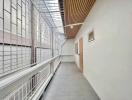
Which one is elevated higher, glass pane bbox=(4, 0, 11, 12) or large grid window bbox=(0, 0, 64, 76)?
glass pane bbox=(4, 0, 11, 12)

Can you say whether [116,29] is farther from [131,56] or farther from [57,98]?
[57,98]

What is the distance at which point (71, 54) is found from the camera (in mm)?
12648

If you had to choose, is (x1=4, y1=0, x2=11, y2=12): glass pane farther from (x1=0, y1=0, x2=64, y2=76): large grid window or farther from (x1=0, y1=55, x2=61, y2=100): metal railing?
(x1=0, y1=55, x2=61, y2=100): metal railing

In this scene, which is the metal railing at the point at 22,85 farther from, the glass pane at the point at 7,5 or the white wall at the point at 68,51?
the white wall at the point at 68,51

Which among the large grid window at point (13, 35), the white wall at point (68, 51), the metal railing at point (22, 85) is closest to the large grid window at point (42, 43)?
the metal railing at point (22, 85)

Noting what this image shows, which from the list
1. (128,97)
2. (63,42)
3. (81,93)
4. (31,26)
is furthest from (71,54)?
(128,97)

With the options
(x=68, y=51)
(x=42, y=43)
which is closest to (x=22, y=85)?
(x=42, y=43)

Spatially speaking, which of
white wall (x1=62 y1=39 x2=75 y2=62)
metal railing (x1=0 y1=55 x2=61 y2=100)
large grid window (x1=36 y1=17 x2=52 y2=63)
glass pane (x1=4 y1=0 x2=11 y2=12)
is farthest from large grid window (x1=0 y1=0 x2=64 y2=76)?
white wall (x1=62 y1=39 x2=75 y2=62)

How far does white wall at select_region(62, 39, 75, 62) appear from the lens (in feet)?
41.1

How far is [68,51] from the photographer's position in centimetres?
1254

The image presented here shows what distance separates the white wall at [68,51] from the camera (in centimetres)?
1252

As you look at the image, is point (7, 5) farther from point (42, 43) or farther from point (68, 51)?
point (68, 51)

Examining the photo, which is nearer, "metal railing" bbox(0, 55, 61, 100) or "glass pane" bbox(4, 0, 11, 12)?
"metal railing" bbox(0, 55, 61, 100)

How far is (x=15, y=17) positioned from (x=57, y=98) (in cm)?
216
